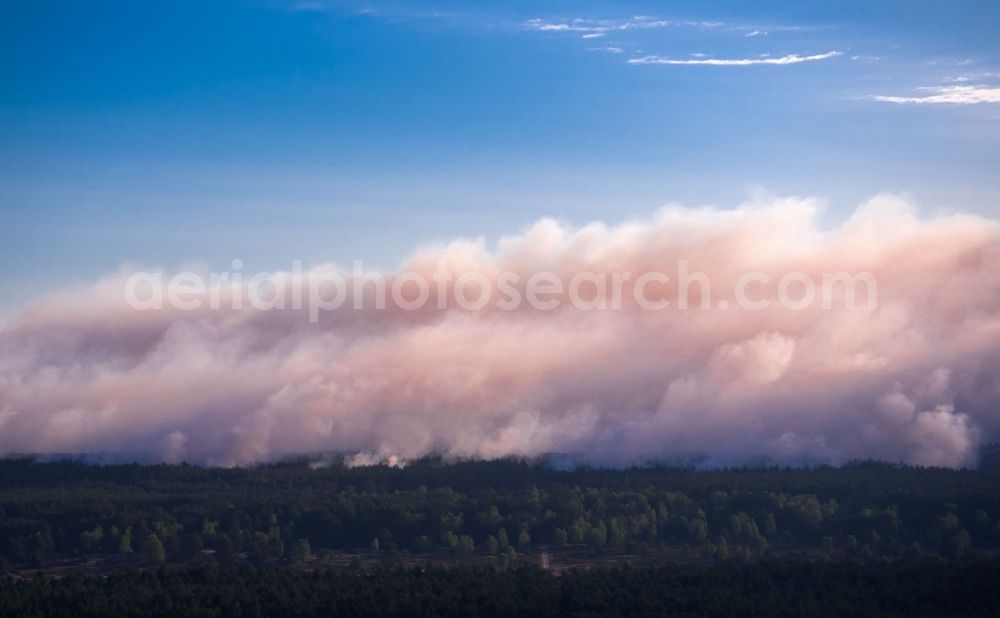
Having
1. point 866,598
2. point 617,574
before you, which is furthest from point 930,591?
point 617,574

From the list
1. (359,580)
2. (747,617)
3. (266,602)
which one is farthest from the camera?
(359,580)

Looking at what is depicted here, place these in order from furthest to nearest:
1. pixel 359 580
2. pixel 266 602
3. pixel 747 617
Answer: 1. pixel 359 580
2. pixel 266 602
3. pixel 747 617

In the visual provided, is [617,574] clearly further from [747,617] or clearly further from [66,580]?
[66,580]

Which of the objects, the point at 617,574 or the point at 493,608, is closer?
the point at 493,608

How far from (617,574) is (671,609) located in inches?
1034

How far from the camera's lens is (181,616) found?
163 metres

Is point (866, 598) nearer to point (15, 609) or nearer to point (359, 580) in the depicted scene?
point (359, 580)

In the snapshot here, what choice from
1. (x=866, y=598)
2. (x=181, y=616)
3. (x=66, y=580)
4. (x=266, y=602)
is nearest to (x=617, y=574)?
(x=866, y=598)

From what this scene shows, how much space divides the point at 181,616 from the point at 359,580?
89.2ft

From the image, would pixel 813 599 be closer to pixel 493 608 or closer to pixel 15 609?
pixel 493 608

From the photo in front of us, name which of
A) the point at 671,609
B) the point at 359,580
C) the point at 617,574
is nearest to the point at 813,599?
the point at 671,609

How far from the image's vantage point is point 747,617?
516 feet

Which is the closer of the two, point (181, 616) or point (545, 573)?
point (181, 616)

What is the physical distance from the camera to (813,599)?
16400cm
